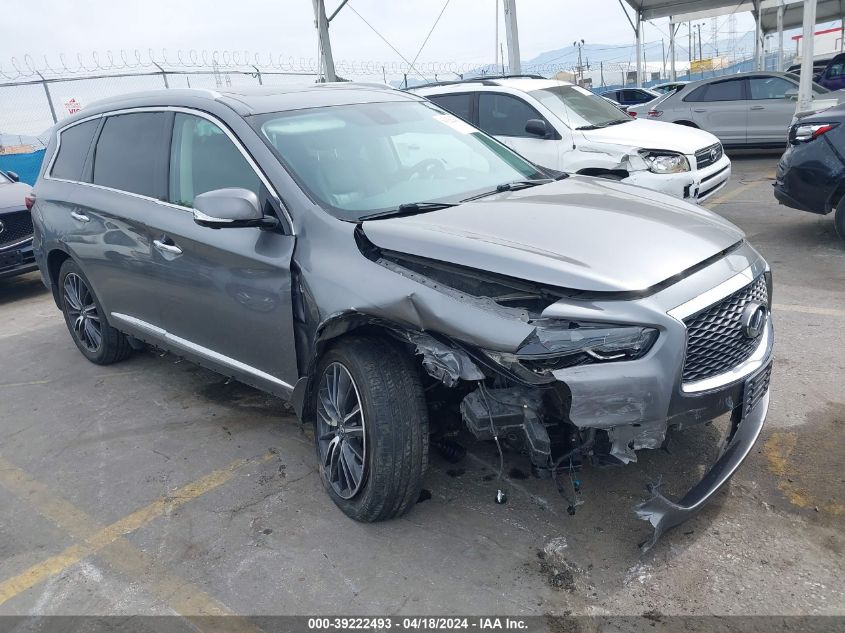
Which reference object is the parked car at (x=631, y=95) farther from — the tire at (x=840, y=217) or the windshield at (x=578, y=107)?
the tire at (x=840, y=217)

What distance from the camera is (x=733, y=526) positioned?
2.92 meters

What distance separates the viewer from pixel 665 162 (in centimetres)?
734

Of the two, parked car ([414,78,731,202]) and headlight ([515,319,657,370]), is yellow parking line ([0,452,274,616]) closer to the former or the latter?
headlight ([515,319,657,370])

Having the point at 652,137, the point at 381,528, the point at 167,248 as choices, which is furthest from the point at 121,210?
the point at 652,137

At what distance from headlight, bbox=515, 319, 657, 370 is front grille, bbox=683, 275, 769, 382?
0.69ft

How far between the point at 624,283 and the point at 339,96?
2.28m

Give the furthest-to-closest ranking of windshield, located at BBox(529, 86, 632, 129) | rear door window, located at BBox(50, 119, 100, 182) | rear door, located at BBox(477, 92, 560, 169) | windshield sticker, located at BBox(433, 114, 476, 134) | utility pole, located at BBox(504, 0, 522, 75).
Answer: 1. utility pole, located at BBox(504, 0, 522, 75)
2. windshield, located at BBox(529, 86, 632, 129)
3. rear door, located at BBox(477, 92, 560, 169)
4. rear door window, located at BBox(50, 119, 100, 182)
5. windshield sticker, located at BBox(433, 114, 476, 134)

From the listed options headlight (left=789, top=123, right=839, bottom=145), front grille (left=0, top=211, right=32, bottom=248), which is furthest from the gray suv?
front grille (left=0, top=211, right=32, bottom=248)

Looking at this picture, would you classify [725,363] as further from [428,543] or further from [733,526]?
[428,543]

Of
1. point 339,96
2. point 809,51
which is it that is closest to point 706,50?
point 809,51

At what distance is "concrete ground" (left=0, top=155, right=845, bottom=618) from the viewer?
105 inches

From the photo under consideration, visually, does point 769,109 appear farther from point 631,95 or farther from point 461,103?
point 631,95

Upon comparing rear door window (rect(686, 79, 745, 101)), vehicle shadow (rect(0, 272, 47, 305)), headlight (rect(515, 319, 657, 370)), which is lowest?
vehicle shadow (rect(0, 272, 47, 305))

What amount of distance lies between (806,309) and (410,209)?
3.61 meters
